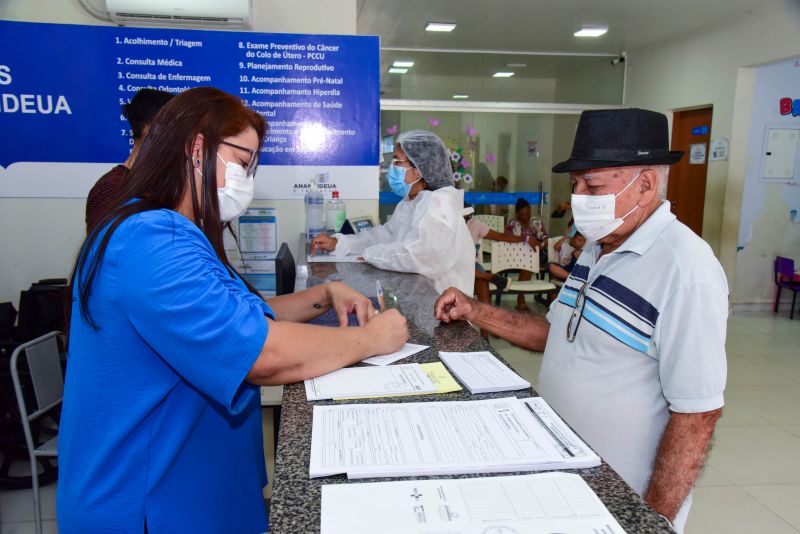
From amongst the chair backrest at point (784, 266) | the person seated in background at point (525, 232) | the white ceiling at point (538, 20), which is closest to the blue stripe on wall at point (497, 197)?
the person seated in background at point (525, 232)

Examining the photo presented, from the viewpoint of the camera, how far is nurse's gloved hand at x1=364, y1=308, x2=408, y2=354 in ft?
4.00

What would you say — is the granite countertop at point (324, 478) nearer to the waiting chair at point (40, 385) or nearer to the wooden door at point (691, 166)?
the waiting chair at point (40, 385)

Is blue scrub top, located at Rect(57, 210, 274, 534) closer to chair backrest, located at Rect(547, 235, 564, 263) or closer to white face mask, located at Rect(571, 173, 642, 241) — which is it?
white face mask, located at Rect(571, 173, 642, 241)

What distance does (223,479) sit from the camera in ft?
3.36

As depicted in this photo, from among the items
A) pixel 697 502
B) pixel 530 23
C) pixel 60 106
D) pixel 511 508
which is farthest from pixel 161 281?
pixel 530 23

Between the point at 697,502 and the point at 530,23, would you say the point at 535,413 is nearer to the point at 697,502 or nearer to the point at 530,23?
the point at 697,502

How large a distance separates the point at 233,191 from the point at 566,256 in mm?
5026

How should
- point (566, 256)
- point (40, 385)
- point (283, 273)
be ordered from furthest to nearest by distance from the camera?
point (566, 256)
point (40, 385)
point (283, 273)

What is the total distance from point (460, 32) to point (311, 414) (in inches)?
265

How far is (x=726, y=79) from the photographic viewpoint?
246 inches

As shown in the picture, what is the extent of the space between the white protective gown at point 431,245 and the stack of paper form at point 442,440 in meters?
1.78

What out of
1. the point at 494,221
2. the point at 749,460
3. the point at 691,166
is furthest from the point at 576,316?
the point at 691,166

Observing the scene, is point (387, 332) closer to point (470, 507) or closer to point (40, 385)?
point (470, 507)

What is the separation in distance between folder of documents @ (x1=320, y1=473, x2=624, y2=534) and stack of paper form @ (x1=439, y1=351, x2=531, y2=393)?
31cm
